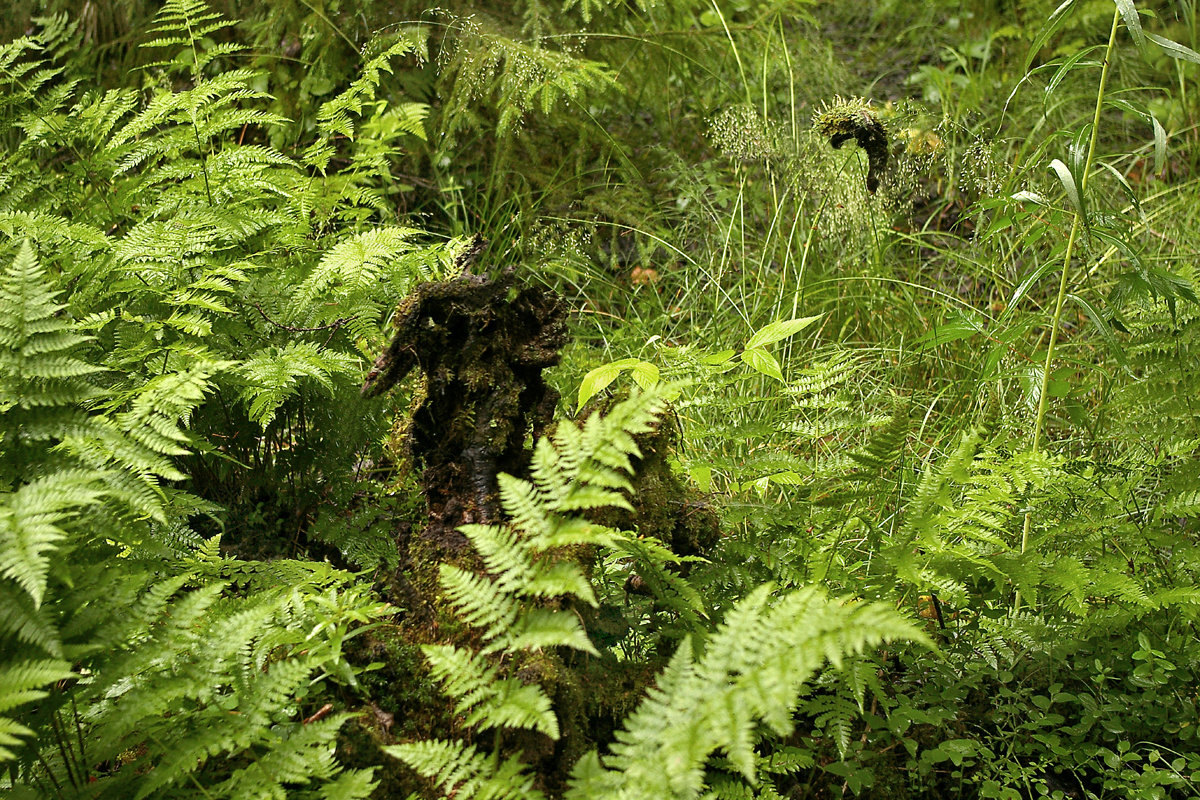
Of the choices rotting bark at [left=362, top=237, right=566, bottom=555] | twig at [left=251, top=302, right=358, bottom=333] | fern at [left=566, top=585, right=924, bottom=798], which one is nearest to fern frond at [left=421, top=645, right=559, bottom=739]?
fern at [left=566, top=585, right=924, bottom=798]

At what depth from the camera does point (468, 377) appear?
6.14 feet

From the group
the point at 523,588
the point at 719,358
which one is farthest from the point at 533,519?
the point at 719,358

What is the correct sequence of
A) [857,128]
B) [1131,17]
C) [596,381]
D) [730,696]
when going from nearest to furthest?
[730,696] → [1131,17] → [596,381] → [857,128]

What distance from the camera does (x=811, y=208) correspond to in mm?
4246

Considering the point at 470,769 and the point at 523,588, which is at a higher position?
the point at 523,588

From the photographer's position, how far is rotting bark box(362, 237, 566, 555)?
1.86 meters

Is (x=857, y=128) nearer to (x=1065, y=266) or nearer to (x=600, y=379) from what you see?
(x=1065, y=266)

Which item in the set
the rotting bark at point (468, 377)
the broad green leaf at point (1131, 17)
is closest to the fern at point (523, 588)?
the rotting bark at point (468, 377)

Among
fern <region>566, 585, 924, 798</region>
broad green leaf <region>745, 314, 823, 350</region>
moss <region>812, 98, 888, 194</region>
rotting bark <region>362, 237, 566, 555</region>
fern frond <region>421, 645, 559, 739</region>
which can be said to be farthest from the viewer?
moss <region>812, 98, 888, 194</region>

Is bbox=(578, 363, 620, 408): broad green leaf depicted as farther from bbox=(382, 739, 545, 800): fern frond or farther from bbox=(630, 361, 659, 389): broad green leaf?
bbox=(382, 739, 545, 800): fern frond

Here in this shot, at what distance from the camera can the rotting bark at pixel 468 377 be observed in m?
1.86

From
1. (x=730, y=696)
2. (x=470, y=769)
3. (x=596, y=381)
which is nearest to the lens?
(x=730, y=696)

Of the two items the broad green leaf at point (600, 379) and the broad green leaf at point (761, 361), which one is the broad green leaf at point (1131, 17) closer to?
the broad green leaf at point (761, 361)

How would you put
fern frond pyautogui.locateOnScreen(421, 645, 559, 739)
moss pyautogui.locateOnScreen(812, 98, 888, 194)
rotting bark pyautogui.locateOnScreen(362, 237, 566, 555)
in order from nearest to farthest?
1. fern frond pyautogui.locateOnScreen(421, 645, 559, 739)
2. rotting bark pyautogui.locateOnScreen(362, 237, 566, 555)
3. moss pyautogui.locateOnScreen(812, 98, 888, 194)
